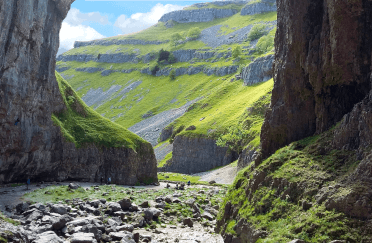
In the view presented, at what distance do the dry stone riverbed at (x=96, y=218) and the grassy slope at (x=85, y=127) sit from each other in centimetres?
1557

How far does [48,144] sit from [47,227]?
105 ft

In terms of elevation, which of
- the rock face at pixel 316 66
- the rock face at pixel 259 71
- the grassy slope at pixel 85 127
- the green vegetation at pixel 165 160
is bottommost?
the green vegetation at pixel 165 160

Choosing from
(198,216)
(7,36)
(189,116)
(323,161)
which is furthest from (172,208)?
A: (189,116)

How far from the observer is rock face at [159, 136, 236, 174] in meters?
109

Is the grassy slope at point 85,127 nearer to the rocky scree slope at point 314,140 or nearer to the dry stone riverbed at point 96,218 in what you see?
the dry stone riverbed at point 96,218

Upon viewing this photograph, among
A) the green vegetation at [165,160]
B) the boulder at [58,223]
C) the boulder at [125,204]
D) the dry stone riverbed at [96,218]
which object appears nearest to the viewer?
the dry stone riverbed at [96,218]

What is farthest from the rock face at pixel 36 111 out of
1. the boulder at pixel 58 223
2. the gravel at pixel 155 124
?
the gravel at pixel 155 124

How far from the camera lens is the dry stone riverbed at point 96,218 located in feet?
80.4

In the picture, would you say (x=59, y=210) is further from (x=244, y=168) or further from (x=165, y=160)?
(x=165, y=160)

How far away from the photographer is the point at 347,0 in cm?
2331

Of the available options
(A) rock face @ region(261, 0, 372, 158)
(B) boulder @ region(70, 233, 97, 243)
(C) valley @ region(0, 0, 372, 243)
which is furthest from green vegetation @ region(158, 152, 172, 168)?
(B) boulder @ region(70, 233, 97, 243)

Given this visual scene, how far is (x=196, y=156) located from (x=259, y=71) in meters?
56.6

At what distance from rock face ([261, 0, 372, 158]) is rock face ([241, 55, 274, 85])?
11290cm

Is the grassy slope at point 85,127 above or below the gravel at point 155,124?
above
